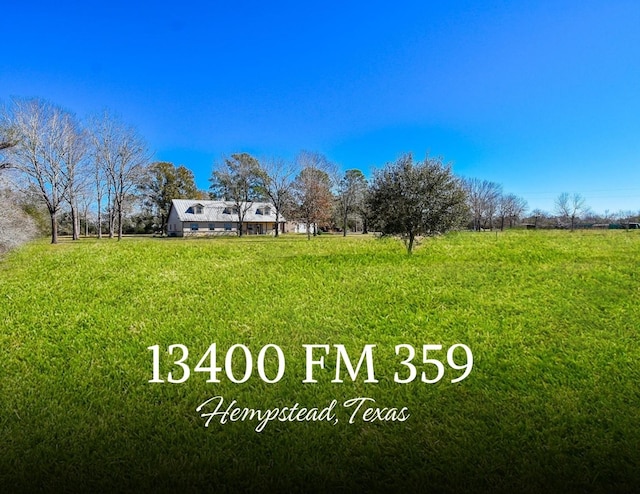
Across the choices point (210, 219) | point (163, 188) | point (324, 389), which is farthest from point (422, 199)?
point (163, 188)

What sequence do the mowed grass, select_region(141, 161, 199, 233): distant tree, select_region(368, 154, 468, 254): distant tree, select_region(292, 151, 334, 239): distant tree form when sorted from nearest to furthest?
the mowed grass, select_region(368, 154, 468, 254): distant tree, select_region(292, 151, 334, 239): distant tree, select_region(141, 161, 199, 233): distant tree

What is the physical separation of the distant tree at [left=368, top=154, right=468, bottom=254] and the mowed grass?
5.43 metres

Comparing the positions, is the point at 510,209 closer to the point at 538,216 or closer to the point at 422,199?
the point at 538,216

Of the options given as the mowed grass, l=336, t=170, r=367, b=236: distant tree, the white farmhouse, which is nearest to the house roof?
the white farmhouse

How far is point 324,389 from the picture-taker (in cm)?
486

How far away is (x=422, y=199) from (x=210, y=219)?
48.2m

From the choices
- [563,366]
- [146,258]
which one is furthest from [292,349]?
[146,258]

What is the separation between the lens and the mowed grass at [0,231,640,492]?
3568 millimetres

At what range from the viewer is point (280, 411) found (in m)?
4.46

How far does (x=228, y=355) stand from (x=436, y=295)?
519 cm

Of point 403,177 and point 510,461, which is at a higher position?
point 403,177

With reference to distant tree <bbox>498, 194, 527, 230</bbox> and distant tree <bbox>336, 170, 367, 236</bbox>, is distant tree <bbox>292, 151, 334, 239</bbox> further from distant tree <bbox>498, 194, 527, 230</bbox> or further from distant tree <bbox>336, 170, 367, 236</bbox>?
distant tree <bbox>498, 194, 527, 230</bbox>

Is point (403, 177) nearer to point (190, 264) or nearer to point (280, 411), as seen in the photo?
point (190, 264)

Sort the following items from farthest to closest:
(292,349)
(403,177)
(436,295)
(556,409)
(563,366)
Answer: (403,177) → (436,295) → (292,349) → (563,366) → (556,409)
